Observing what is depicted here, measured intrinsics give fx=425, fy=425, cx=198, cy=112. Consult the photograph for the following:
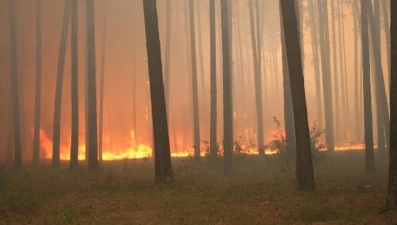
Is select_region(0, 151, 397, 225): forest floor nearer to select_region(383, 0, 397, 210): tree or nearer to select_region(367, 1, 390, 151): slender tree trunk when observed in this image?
select_region(383, 0, 397, 210): tree

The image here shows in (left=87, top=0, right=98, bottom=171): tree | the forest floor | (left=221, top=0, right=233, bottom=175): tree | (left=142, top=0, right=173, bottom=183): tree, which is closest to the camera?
the forest floor

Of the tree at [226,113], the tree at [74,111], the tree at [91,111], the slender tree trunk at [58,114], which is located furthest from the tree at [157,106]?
the slender tree trunk at [58,114]

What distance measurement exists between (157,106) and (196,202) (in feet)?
13.7

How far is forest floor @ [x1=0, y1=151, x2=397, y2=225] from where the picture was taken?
28.8 feet

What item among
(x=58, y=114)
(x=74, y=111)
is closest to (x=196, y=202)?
(x=74, y=111)

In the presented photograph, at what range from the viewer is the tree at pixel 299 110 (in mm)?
11523

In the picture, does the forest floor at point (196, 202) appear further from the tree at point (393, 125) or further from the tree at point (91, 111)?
the tree at point (91, 111)

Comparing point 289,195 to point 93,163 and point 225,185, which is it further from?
point 93,163

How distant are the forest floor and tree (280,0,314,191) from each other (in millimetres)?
519

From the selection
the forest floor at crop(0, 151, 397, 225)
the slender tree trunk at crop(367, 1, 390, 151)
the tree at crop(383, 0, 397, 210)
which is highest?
the slender tree trunk at crop(367, 1, 390, 151)

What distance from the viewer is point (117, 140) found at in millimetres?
41875

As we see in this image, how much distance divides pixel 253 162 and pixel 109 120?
22.7 metres

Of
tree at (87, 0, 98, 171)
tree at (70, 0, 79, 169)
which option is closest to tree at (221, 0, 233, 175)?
tree at (87, 0, 98, 171)

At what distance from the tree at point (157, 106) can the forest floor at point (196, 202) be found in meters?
A: 0.58
